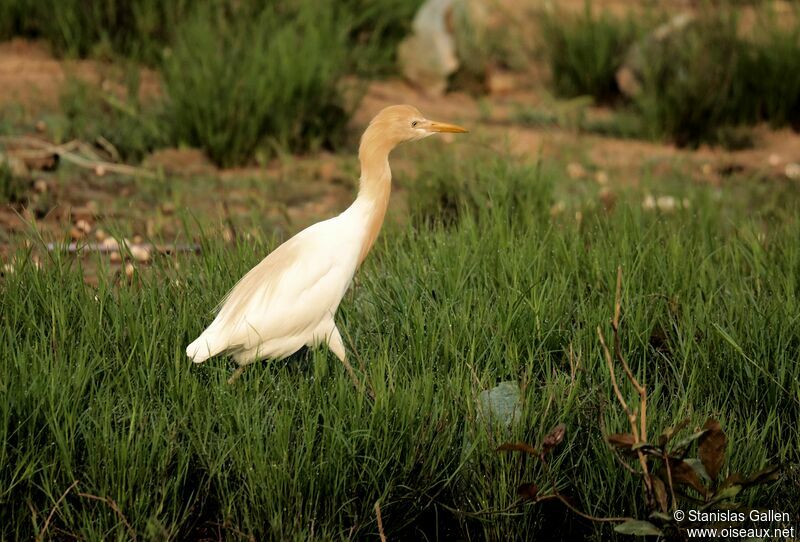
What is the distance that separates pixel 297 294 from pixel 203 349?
30 cm

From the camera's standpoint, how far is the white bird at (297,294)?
307 centimetres

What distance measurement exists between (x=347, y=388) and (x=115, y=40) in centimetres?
456

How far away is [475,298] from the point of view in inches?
141

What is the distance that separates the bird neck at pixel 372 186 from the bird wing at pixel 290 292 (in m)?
0.12

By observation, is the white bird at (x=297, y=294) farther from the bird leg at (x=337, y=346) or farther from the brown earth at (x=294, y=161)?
the brown earth at (x=294, y=161)

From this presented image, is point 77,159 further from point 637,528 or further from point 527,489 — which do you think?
point 637,528

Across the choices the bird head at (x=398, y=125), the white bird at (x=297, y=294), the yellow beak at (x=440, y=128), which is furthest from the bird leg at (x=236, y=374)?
the yellow beak at (x=440, y=128)

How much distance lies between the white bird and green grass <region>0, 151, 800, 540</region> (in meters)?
0.08

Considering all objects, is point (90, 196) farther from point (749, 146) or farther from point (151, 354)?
point (749, 146)

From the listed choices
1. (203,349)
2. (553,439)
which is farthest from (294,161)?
(553,439)

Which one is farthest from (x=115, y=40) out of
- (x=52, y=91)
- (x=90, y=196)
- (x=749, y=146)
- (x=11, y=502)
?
(x=11, y=502)

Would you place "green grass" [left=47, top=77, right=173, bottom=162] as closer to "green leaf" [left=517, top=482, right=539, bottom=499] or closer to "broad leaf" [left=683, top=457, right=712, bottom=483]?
"green leaf" [left=517, top=482, right=539, bottom=499]

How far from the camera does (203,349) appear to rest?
295 cm

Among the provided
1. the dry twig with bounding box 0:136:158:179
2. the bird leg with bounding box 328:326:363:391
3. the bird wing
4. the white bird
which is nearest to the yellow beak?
the white bird
